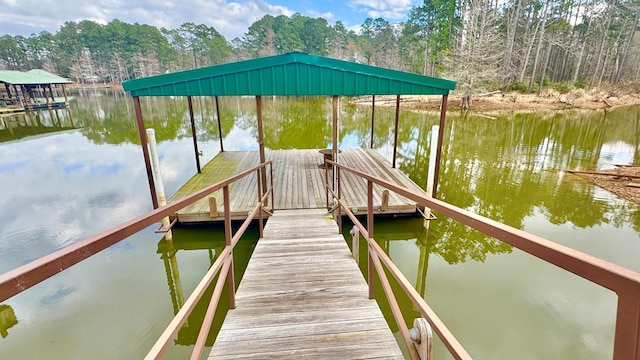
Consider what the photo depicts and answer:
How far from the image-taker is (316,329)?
2.04 meters

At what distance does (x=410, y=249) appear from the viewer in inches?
204

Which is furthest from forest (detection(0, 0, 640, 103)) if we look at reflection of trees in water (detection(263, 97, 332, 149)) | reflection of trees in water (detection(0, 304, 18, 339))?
reflection of trees in water (detection(0, 304, 18, 339))

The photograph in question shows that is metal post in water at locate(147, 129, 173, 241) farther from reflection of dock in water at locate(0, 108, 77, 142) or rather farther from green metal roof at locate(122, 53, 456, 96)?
reflection of dock in water at locate(0, 108, 77, 142)

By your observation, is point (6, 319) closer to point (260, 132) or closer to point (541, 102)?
point (260, 132)

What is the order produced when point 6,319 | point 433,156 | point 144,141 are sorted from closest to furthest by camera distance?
point 6,319 < point 144,141 < point 433,156

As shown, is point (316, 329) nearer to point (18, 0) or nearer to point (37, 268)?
point (37, 268)

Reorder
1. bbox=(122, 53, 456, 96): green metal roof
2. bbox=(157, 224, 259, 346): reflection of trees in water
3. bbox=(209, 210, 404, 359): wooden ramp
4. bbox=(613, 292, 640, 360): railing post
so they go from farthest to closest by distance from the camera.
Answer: bbox=(122, 53, 456, 96): green metal roof
bbox=(157, 224, 259, 346): reflection of trees in water
bbox=(209, 210, 404, 359): wooden ramp
bbox=(613, 292, 640, 360): railing post

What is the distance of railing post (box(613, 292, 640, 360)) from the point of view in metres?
0.57

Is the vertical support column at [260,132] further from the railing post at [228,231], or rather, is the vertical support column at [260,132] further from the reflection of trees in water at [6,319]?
the reflection of trees in water at [6,319]

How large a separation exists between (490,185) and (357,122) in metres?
11.8

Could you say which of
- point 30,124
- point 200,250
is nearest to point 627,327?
point 200,250

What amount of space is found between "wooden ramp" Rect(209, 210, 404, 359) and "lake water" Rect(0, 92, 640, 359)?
1422mm

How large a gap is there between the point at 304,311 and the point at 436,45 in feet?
132

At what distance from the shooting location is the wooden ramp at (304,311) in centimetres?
186
